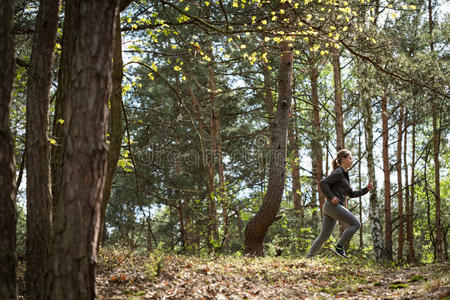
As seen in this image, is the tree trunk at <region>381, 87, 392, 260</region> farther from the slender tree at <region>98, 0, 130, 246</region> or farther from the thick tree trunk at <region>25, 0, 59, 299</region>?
the thick tree trunk at <region>25, 0, 59, 299</region>

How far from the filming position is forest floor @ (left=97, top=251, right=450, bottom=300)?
4.64 meters

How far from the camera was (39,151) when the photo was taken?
3971 mm

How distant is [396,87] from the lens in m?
9.70

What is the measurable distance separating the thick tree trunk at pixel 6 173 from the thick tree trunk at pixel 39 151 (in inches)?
27.9

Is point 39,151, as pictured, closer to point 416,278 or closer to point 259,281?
point 259,281

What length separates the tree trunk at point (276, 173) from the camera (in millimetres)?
9500

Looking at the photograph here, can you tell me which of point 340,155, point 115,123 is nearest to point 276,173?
point 340,155

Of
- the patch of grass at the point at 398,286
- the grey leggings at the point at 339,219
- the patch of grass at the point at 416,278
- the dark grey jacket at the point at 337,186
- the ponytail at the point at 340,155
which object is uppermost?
the ponytail at the point at 340,155

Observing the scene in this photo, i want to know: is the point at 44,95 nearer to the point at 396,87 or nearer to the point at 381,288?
the point at 381,288

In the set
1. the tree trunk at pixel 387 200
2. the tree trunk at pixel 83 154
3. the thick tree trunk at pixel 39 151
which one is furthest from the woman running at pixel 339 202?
the tree trunk at pixel 83 154

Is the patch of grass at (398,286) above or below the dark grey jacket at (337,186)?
below

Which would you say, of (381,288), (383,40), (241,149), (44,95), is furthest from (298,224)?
(44,95)

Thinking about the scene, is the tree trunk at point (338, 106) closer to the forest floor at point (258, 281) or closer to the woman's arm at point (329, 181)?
the woman's arm at point (329, 181)

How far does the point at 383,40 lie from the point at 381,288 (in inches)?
205
